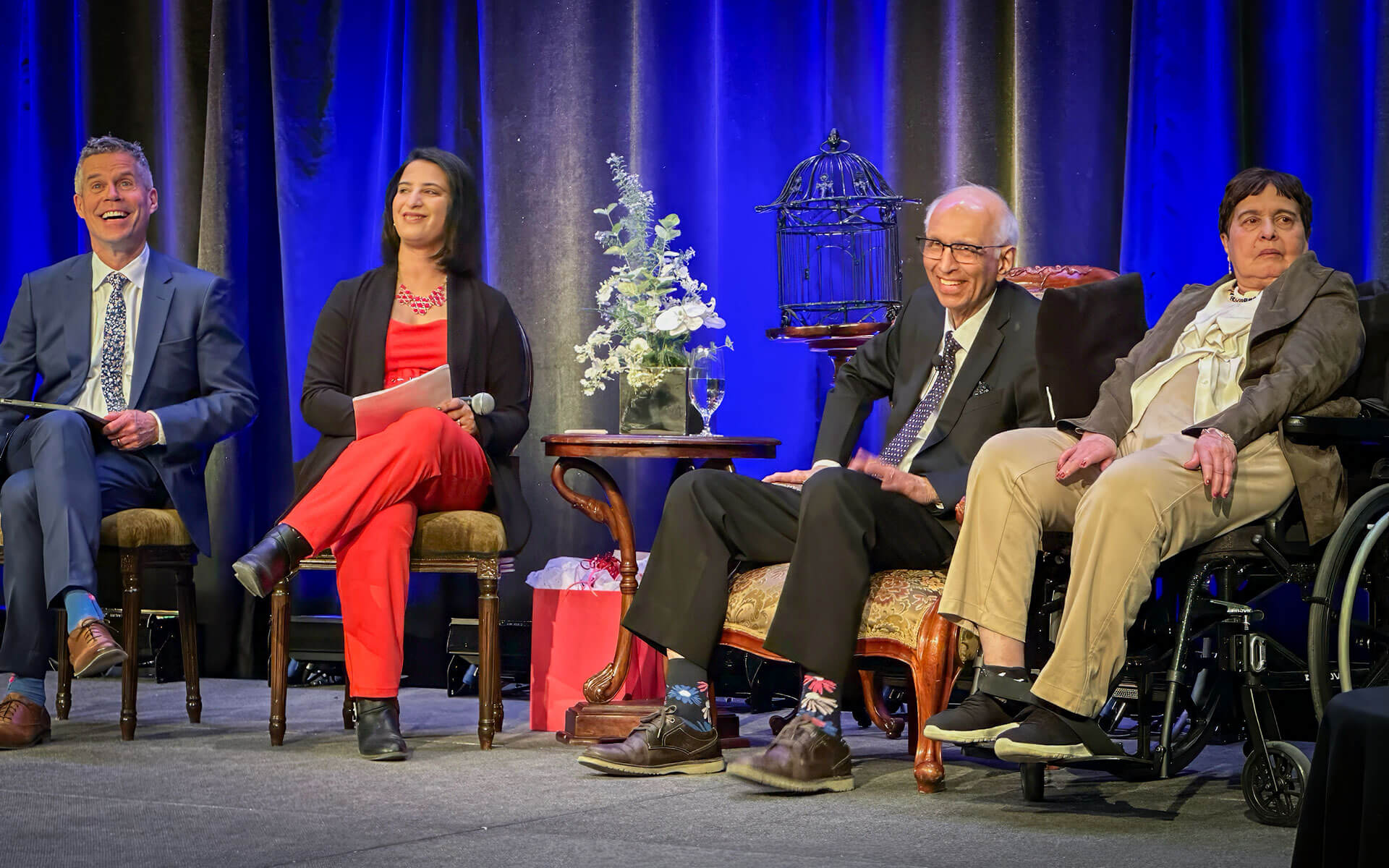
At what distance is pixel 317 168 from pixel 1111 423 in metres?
2.95

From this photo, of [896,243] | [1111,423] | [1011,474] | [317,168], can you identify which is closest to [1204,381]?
[1111,423]

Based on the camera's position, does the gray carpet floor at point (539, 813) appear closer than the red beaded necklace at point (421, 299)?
Yes

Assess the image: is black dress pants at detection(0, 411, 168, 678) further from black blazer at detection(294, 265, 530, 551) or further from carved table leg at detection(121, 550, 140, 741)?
black blazer at detection(294, 265, 530, 551)

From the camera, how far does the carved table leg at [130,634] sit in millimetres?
3633

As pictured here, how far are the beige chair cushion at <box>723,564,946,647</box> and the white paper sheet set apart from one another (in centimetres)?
94

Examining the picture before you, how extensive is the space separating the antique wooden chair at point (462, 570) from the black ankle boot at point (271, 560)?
205 mm

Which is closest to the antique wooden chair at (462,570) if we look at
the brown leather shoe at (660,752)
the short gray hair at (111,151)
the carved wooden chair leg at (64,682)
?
the brown leather shoe at (660,752)

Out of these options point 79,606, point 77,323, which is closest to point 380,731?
point 79,606

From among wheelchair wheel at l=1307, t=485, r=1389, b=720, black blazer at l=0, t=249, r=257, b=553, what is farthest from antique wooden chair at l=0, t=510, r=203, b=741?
wheelchair wheel at l=1307, t=485, r=1389, b=720

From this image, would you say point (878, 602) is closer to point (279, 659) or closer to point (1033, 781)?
point (1033, 781)

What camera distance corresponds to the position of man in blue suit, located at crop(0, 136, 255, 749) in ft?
11.8

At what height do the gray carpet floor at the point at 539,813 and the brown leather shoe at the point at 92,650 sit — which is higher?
the brown leather shoe at the point at 92,650

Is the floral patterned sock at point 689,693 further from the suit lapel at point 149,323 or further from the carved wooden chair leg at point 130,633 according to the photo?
the suit lapel at point 149,323

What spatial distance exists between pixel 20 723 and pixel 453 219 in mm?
1575
